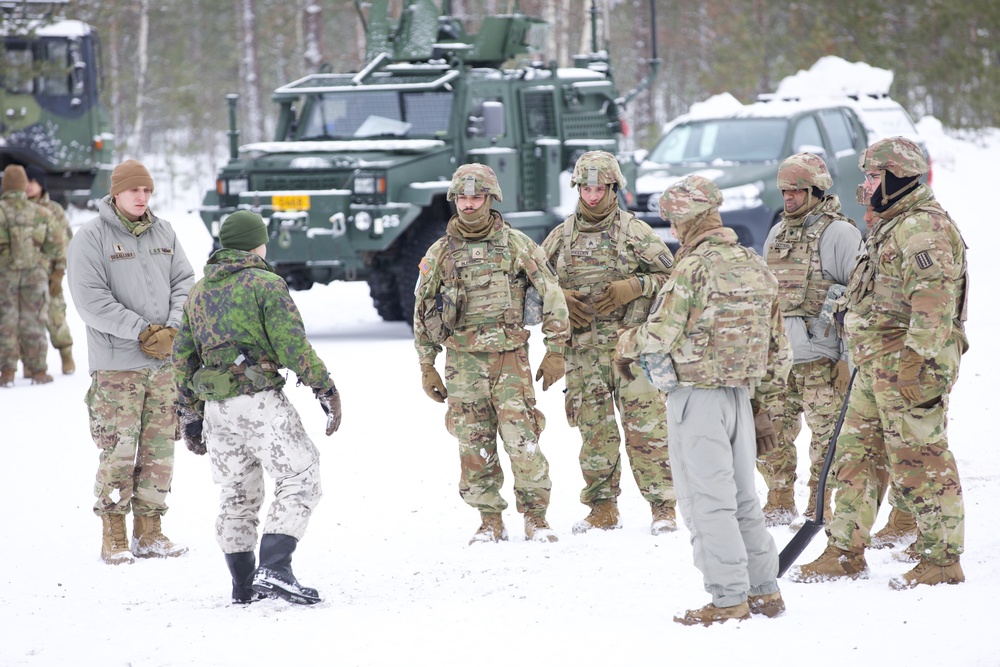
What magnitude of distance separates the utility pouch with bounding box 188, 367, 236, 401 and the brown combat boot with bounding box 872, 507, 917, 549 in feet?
9.04

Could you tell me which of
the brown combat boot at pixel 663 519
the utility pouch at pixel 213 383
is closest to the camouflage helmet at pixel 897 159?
the brown combat boot at pixel 663 519

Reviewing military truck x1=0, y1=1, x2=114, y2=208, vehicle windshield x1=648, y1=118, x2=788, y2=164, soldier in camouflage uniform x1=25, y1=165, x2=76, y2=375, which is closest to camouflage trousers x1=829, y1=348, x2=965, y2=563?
soldier in camouflage uniform x1=25, y1=165, x2=76, y2=375

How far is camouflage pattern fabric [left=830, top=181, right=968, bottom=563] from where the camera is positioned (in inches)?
180

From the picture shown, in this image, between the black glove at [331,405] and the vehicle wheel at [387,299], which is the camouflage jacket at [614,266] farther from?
the vehicle wheel at [387,299]

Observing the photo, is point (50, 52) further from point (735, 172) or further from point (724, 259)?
point (724, 259)

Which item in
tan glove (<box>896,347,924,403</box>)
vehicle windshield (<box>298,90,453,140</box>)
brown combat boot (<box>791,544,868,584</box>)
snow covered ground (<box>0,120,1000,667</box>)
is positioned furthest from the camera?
vehicle windshield (<box>298,90,453,140</box>)

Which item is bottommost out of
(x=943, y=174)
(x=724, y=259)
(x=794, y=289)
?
(x=943, y=174)

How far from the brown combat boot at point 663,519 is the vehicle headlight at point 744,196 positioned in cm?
672

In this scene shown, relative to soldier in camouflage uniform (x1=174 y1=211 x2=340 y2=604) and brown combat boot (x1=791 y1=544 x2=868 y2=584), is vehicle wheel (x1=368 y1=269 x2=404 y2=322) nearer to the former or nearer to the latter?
soldier in camouflage uniform (x1=174 y1=211 x2=340 y2=604)

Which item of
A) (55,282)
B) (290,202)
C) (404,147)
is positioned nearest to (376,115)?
(404,147)

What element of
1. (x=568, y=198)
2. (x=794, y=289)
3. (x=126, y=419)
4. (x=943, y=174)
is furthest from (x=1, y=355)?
(x=943, y=174)

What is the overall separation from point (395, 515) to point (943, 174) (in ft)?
54.5

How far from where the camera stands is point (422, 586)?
5.14m

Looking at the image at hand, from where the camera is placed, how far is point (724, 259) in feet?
14.1
